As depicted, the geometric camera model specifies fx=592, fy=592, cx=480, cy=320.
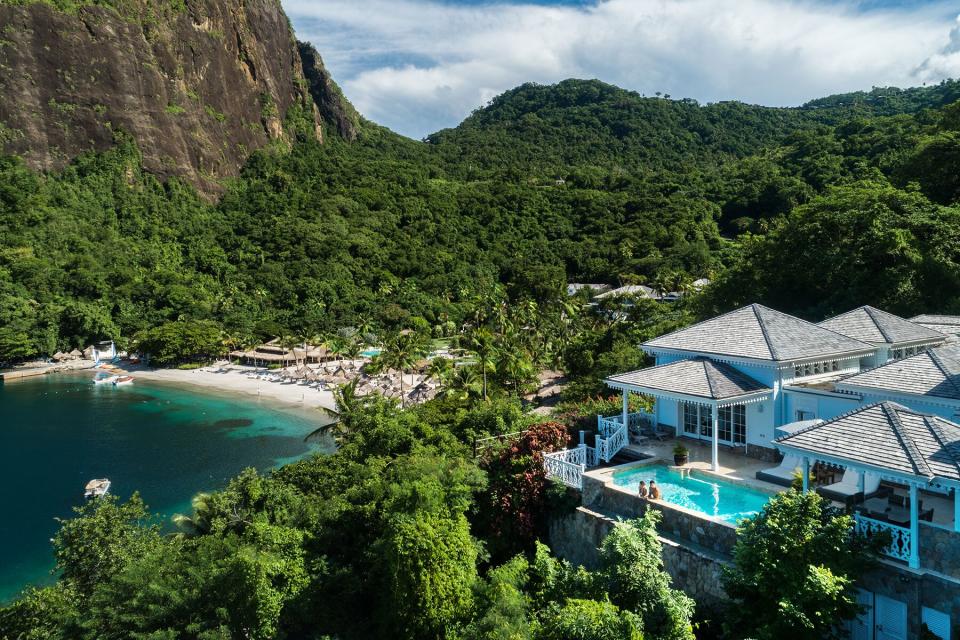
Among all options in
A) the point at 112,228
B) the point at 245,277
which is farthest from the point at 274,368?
the point at 112,228

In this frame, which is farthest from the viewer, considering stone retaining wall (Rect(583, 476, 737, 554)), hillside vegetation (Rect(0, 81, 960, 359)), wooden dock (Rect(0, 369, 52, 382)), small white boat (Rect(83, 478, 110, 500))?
wooden dock (Rect(0, 369, 52, 382))

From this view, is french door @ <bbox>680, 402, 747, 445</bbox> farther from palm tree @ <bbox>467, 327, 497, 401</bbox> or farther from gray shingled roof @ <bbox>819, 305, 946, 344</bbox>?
palm tree @ <bbox>467, 327, 497, 401</bbox>

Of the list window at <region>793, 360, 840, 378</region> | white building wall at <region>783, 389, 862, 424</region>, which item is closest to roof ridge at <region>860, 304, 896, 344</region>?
window at <region>793, 360, 840, 378</region>

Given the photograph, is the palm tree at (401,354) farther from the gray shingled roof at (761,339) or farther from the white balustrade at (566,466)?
the white balustrade at (566,466)

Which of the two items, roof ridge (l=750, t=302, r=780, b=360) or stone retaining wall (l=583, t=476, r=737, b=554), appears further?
roof ridge (l=750, t=302, r=780, b=360)

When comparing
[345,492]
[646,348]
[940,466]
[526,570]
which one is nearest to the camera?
[940,466]

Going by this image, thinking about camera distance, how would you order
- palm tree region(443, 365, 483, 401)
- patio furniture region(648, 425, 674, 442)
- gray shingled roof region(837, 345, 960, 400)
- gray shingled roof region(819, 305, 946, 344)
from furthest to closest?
palm tree region(443, 365, 483, 401) → gray shingled roof region(819, 305, 946, 344) → patio furniture region(648, 425, 674, 442) → gray shingled roof region(837, 345, 960, 400)

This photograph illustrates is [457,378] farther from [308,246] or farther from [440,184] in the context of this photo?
[440,184]
